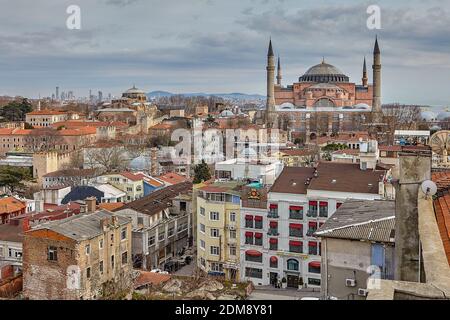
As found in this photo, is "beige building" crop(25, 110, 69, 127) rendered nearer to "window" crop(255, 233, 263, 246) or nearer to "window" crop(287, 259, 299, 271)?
"window" crop(255, 233, 263, 246)

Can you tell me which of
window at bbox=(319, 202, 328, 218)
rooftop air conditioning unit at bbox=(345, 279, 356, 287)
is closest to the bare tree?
window at bbox=(319, 202, 328, 218)

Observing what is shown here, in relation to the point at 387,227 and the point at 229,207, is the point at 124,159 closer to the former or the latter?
the point at 229,207

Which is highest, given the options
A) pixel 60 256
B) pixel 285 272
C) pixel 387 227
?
pixel 387 227

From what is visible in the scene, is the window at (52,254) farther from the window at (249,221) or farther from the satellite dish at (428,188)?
the satellite dish at (428,188)

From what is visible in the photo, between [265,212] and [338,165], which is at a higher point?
[338,165]

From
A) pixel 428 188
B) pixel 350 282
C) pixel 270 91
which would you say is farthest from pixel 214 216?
pixel 270 91

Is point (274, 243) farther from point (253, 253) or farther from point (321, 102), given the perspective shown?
point (321, 102)

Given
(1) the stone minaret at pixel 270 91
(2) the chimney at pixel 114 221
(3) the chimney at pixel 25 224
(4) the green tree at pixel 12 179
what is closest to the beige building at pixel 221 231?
(2) the chimney at pixel 114 221
